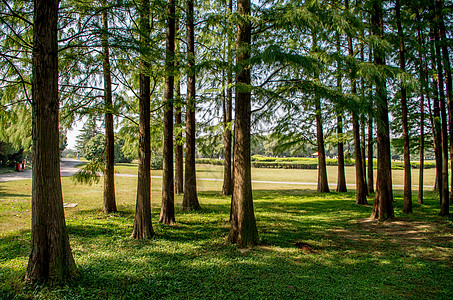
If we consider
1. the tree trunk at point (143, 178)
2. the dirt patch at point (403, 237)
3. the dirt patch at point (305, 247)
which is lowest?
the dirt patch at point (403, 237)

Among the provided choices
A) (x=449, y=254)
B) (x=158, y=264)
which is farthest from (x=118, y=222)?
(x=449, y=254)

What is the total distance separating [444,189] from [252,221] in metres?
7.39

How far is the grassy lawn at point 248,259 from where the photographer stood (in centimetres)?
398

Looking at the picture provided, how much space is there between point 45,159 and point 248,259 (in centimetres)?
394

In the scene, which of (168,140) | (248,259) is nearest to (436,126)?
(248,259)

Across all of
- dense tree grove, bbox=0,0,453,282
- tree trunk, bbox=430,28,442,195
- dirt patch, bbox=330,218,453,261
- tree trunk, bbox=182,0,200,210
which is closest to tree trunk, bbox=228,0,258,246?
dense tree grove, bbox=0,0,453,282

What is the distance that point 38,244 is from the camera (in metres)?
3.85

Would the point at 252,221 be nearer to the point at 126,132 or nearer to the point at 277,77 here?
the point at 277,77

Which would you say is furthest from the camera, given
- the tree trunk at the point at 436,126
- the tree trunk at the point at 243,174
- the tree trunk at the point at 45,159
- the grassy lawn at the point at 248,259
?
the tree trunk at the point at 436,126

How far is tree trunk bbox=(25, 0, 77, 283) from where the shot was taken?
3.81 m

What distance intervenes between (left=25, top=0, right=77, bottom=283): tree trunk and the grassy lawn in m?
0.37

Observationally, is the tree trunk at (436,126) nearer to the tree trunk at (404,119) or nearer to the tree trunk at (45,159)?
the tree trunk at (404,119)

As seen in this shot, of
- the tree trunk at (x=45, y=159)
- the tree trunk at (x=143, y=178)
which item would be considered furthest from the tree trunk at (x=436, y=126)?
the tree trunk at (x=45, y=159)

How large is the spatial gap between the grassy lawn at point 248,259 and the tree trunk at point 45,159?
369 mm
